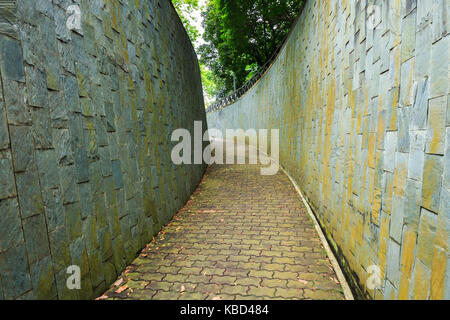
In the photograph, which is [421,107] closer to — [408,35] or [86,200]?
[408,35]

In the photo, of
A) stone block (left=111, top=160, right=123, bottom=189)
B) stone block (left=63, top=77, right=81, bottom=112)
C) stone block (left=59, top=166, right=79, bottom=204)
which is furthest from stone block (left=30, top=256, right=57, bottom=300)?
stone block (left=63, top=77, right=81, bottom=112)

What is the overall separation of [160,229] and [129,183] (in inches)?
63.4

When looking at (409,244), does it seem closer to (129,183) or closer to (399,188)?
(399,188)

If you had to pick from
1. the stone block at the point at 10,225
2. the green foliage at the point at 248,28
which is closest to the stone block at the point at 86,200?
the stone block at the point at 10,225

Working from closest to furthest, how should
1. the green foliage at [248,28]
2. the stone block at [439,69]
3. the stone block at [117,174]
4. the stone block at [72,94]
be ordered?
the stone block at [439,69] → the stone block at [72,94] → the stone block at [117,174] → the green foliage at [248,28]

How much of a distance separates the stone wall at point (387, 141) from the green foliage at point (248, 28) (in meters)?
13.8

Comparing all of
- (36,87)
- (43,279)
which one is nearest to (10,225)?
(43,279)

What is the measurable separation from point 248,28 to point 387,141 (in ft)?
63.1

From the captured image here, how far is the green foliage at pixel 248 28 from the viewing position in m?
17.1

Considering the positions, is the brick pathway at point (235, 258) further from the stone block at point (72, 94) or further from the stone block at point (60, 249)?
the stone block at point (72, 94)

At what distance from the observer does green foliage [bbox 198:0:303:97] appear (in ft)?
56.0

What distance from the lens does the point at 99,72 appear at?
3.37m

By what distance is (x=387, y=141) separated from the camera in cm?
238
